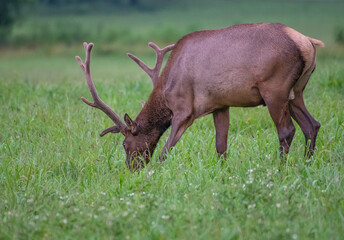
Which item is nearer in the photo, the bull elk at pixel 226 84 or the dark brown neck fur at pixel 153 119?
the bull elk at pixel 226 84

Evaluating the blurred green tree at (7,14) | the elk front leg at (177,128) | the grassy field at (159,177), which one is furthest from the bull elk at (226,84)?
the blurred green tree at (7,14)

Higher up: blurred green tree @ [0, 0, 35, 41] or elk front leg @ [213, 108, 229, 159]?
elk front leg @ [213, 108, 229, 159]

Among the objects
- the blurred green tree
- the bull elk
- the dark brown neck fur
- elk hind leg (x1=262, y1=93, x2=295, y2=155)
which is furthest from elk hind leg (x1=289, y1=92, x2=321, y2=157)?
the blurred green tree

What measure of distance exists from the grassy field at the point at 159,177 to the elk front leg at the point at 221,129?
0.11 metres

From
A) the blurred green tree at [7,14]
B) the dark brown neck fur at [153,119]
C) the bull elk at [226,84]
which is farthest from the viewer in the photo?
the blurred green tree at [7,14]

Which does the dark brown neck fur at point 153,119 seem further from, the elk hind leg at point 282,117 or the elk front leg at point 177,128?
the elk hind leg at point 282,117

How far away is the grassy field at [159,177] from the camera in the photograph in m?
3.77

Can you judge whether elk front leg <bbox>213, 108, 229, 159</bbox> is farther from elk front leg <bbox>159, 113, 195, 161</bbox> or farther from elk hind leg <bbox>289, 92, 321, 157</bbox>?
elk hind leg <bbox>289, 92, 321, 157</bbox>

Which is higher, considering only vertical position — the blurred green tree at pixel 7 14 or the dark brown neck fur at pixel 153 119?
the dark brown neck fur at pixel 153 119

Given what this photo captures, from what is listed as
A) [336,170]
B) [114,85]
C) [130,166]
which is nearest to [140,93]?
[114,85]

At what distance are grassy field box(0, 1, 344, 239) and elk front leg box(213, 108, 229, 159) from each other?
0.37 feet

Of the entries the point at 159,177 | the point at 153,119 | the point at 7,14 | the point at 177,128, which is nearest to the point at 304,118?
the point at 177,128

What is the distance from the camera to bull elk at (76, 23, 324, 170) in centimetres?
507

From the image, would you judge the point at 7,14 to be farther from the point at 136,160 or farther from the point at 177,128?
the point at 177,128
